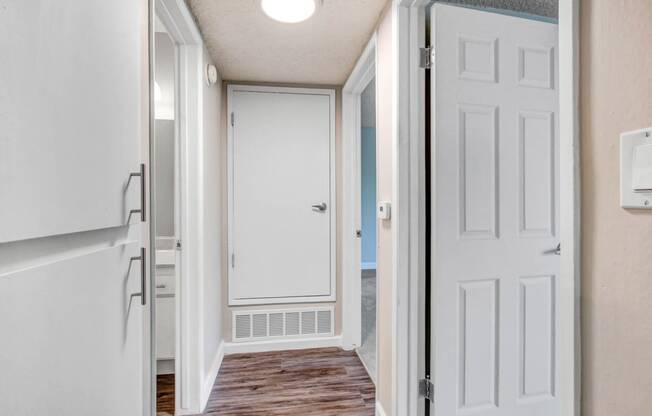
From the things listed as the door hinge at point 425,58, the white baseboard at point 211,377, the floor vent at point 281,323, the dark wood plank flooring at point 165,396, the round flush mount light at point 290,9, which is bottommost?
the dark wood plank flooring at point 165,396

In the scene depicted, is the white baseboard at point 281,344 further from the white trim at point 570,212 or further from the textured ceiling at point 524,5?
the textured ceiling at point 524,5

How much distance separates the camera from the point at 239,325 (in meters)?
2.54

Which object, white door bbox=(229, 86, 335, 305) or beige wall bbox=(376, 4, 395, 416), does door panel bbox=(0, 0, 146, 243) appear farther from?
white door bbox=(229, 86, 335, 305)

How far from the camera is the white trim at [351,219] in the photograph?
259 centimetres

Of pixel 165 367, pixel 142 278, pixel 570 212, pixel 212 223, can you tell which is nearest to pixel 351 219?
pixel 212 223

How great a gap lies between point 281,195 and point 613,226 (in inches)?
88.3

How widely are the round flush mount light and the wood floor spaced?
2137 mm

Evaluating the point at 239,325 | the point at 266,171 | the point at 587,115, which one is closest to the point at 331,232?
the point at 266,171

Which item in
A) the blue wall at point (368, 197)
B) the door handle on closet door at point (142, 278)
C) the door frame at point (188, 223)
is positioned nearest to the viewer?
the door handle on closet door at point (142, 278)

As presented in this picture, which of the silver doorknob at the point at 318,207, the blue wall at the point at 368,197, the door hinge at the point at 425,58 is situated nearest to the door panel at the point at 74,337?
the door hinge at the point at 425,58

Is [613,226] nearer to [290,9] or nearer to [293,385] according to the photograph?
[290,9]

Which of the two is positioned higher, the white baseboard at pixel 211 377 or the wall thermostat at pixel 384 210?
the wall thermostat at pixel 384 210

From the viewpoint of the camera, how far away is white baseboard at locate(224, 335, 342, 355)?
8.23ft

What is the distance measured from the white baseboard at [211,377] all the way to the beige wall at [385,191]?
Answer: 3.30 ft
